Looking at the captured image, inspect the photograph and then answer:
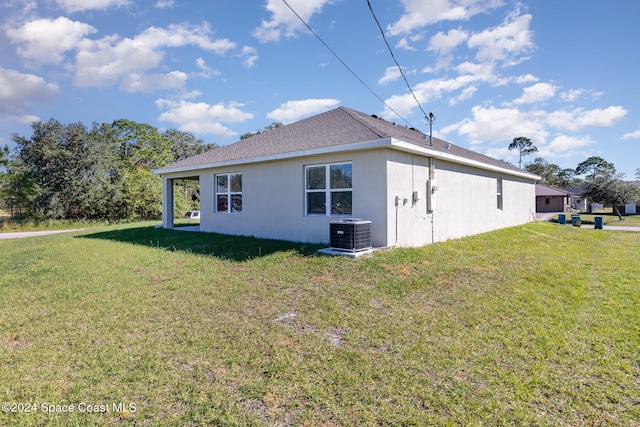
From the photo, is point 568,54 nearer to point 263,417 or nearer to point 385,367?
point 385,367

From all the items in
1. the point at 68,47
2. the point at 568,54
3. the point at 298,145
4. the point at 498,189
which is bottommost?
the point at 498,189

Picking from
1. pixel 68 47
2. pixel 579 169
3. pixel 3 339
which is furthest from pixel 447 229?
pixel 579 169

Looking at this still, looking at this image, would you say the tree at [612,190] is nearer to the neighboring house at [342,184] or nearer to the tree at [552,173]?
the neighboring house at [342,184]

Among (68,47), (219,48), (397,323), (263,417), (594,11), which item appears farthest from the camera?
(68,47)

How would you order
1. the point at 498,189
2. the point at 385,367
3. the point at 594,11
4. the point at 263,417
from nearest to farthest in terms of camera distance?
1. the point at 263,417
2. the point at 385,367
3. the point at 594,11
4. the point at 498,189

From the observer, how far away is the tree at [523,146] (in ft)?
192

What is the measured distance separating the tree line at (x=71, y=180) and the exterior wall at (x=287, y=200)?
46.2ft

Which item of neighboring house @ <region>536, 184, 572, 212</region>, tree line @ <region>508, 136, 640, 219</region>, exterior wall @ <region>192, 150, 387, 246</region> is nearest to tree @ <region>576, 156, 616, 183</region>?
tree line @ <region>508, 136, 640, 219</region>

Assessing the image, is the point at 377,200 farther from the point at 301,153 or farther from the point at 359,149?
the point at 301,153

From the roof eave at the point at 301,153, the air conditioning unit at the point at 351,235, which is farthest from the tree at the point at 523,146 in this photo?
the air conditioning unit at the point at 351,235

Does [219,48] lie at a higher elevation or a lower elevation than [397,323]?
higher

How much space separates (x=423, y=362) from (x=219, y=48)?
32.5 feet

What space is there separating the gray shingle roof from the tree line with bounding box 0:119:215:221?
1189 cm

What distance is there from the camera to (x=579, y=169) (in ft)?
222
